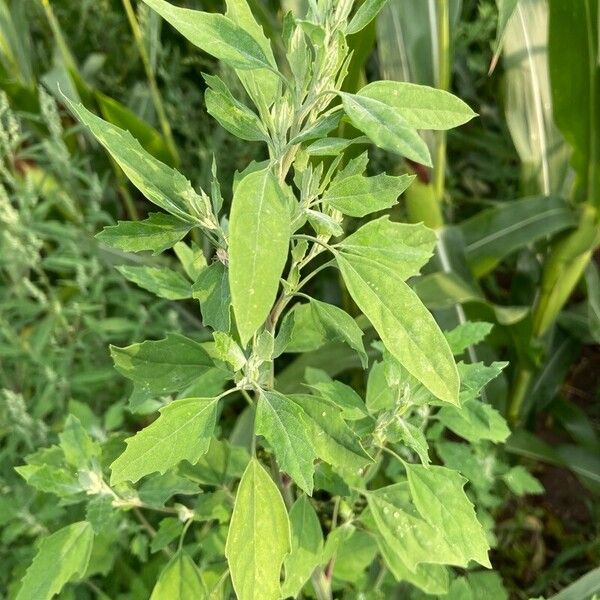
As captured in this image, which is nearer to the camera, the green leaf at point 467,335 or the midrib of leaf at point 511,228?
the green leaf at point 467,335

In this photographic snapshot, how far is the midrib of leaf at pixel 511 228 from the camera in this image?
3.26 ft

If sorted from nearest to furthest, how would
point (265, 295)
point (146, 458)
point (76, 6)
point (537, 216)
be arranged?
point (265, 295) → point (146, 458) → point (537, 216) → point (76, 6)

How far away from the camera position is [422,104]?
1.15ft

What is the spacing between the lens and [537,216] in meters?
1.00

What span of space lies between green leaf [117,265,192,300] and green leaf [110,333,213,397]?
8 centimetres

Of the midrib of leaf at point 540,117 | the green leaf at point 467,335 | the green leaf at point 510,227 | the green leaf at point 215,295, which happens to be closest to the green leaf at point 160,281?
the green leaf at point 215,295

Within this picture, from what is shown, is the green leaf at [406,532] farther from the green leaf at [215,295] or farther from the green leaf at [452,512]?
the green leaf at [215,295]

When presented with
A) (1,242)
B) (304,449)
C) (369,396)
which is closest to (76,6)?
(1,242)

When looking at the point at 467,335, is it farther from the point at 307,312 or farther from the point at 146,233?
the point at 146,233

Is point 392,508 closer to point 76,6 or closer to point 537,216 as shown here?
point 537,216

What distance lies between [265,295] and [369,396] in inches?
11.2

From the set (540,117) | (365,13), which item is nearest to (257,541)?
(365,13)

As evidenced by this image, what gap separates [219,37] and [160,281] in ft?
0.79

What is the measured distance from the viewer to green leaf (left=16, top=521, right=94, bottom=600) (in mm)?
523
